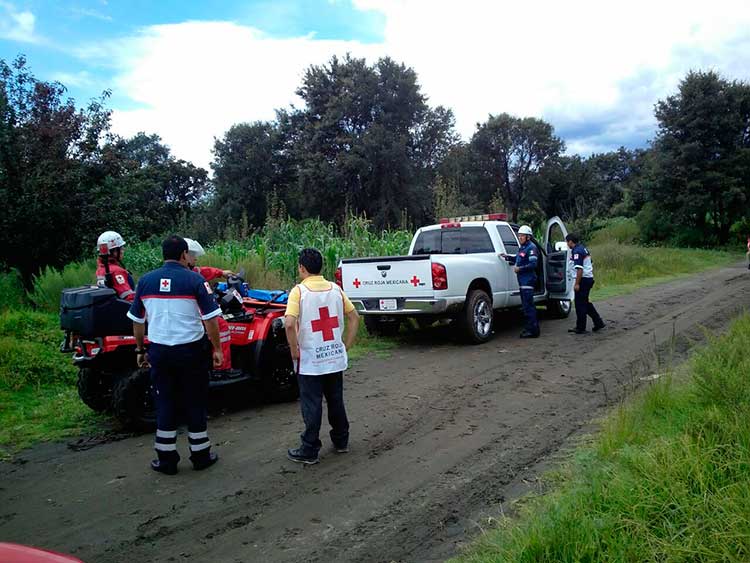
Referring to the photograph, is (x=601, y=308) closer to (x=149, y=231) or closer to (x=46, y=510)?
(x=149, y=231)

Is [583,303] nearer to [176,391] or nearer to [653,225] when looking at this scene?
[176,391]

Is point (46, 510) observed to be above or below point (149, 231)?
below

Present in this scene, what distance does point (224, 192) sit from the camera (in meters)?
41.9

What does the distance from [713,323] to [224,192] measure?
35.2 metres

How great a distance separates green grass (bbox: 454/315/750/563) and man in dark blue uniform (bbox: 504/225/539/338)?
5.85 m

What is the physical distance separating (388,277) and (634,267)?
632 inches

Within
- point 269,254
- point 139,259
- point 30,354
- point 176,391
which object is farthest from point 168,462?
point 139,259

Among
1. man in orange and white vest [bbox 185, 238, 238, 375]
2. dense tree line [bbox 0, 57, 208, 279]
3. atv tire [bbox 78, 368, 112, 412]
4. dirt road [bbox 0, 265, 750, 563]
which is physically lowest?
dirt road [bbox 0, 265, 750, 563]

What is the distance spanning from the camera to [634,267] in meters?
23.1

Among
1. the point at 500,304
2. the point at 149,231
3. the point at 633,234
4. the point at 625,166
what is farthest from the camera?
the point at 625,166

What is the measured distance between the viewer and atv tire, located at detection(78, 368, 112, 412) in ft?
20.8

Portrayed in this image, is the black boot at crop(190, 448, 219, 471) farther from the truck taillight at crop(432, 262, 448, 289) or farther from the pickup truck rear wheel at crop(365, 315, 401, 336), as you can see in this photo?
the pickup truck rear wheel at crop(365, 315, 401, 336)

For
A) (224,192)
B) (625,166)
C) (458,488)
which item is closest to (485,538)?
(458,488)

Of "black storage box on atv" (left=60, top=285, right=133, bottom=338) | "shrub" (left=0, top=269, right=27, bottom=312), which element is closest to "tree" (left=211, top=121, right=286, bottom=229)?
"shrub" (left=0, top=269, right=27, bottom=312)
